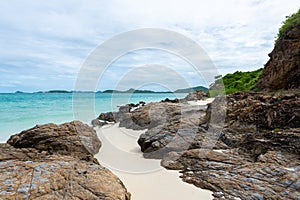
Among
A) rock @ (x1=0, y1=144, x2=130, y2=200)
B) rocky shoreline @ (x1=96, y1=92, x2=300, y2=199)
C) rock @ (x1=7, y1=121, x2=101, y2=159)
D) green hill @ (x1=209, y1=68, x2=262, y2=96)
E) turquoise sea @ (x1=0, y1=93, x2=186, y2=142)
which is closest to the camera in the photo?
rock @ (x1=0, y1=144, x2=130, y2=200)

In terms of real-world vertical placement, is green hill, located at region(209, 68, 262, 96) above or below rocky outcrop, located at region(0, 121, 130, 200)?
above

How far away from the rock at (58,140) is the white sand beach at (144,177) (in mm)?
626

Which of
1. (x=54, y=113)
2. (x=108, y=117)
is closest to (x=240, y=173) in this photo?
(x=108, y=117)

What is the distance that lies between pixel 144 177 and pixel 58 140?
265 centimetres

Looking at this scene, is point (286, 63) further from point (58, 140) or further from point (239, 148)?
point (58, 140)

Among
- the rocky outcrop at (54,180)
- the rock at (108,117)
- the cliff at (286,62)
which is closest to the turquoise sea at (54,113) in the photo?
the rock at (108,117)

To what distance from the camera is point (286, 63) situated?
10.6 meters

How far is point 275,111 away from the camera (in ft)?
21.6

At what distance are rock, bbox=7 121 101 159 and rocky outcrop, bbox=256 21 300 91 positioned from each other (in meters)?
9.20

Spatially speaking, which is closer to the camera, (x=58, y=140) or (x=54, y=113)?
(x=58, y=140)

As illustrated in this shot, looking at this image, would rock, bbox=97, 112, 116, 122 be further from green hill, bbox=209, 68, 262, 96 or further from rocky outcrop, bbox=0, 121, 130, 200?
green hill, bbox=209, 68, 262, 96

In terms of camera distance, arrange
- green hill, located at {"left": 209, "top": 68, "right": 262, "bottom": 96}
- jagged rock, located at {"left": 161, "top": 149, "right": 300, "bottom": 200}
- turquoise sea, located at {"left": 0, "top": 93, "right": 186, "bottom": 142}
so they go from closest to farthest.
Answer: jagged rock, located at {"left": 161, "top": 149, "right": 300, "bottom": 200}
turquoise sea, located at {"left": 0, "top": 93, "right": 186, "bottom": 142}
green hill, located at {"left": 209, "top": 68, "right": 262, "bottom": 96}

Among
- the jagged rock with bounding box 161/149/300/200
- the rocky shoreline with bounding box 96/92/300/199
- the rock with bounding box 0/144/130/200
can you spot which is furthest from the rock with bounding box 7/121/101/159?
the jagged rock with bounding box 161/149/300/200

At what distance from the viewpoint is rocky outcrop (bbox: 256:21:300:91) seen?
403 inches
